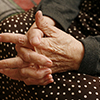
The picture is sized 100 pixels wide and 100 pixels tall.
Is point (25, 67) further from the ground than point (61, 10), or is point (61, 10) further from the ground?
point (61, 10)

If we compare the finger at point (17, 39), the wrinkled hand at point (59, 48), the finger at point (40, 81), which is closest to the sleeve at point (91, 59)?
the wrinkled hand at point (59, 48)

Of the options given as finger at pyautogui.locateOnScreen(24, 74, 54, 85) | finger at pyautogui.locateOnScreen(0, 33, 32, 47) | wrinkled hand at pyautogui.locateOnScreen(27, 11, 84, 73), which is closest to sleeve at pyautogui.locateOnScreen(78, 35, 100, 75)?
wrinkled hand at pyautogui.locateOnScreen(27, 11, 84, 73)

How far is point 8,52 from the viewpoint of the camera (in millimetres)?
691

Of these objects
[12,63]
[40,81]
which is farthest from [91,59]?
[12,63]

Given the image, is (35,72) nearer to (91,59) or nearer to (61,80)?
(61,80)

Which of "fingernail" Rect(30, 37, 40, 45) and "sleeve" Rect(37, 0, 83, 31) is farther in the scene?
"sleeve" Rect(37, 0, 83, 31)

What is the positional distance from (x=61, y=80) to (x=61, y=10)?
1.36 feet

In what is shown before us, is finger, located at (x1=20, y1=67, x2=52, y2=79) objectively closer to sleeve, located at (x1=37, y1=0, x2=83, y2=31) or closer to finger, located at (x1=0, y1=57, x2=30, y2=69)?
finger, located at (x1=0, y1=57, x2=30, y2=69)

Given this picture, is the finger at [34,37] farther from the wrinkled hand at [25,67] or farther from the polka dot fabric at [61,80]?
the polka dot fabric at [61,80]

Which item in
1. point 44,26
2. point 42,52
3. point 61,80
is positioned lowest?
point 61,80

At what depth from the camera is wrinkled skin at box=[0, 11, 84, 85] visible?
21.7 inches

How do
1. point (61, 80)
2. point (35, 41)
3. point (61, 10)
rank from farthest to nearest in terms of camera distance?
point (61, 10)
point (61, 80)
point (35, 41)

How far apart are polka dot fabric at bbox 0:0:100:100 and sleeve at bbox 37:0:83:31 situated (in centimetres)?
4

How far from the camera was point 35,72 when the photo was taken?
0.58m
